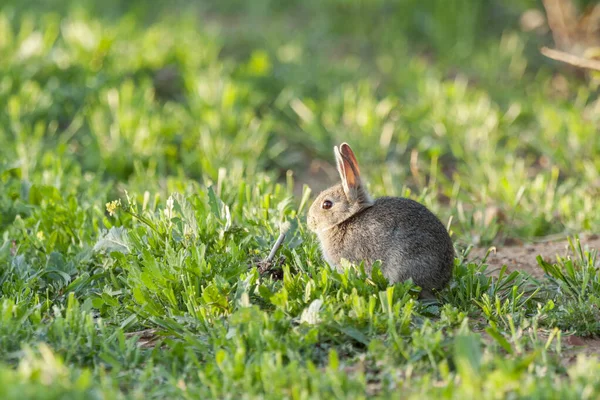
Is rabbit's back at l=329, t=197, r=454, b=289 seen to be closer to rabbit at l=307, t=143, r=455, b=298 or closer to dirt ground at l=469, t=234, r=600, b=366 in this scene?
rabbit at l=307, t=143, r=455, b=298

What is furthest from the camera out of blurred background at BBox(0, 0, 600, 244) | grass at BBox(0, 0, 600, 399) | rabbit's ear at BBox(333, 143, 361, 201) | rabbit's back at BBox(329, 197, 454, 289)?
blurred background at BBox(0, 0, 600, 244)

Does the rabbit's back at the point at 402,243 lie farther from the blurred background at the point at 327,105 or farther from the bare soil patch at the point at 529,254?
the blurred background at the point at 327,105

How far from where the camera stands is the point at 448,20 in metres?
9.85

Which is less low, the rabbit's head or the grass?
the rabbit's head

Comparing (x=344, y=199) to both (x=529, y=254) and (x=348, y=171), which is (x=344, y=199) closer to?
(x=348, y=171)

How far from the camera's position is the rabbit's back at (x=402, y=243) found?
3.88m

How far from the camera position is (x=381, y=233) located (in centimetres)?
397

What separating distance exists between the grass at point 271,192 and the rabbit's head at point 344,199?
167 mm

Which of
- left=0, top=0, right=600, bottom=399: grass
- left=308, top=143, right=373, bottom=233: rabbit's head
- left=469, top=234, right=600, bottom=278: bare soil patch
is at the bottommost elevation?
left=469, top=234, right=600, bottom=278: bare soil patch

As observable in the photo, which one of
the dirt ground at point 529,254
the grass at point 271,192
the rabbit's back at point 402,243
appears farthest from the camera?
the dirt ground at point 529,254

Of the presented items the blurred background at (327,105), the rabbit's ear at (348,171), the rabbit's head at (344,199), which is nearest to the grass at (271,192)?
the blurred background at (327,105)

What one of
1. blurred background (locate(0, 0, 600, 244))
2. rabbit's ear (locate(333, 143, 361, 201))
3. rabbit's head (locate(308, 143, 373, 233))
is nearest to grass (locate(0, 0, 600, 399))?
blurred background (locate(0, 0, 600, 244))

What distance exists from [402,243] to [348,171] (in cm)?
46

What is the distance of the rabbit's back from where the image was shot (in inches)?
153
